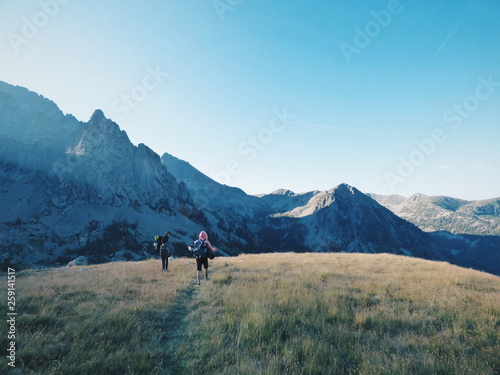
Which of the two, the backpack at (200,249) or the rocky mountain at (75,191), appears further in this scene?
the rocky mountain at (75,191)

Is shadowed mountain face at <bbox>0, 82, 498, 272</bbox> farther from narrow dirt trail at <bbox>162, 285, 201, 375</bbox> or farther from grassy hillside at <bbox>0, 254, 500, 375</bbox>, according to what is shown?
grassy hillside at <bbox>0, 254, 500, 375</bbox>

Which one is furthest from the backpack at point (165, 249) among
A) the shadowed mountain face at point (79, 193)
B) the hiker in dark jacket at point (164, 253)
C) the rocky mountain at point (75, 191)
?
the rocky mountain at point (75, 191)

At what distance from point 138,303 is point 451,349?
8.55 m

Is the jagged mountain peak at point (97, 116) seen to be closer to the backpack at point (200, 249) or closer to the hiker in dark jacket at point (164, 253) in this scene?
the hiker in dark jacket at point (164, 253)

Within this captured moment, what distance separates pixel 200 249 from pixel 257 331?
279 inches

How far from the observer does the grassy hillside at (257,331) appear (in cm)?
434

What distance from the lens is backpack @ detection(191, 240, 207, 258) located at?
39.8 ft

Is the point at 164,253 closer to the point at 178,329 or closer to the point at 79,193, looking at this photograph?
the point at 178,329

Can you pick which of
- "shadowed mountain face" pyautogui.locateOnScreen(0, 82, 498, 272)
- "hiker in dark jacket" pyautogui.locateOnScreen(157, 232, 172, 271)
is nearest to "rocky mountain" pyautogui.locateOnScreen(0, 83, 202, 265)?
"shadowed mountain face" pyautogui.locateOnScreen(0, 82, 498, 272)

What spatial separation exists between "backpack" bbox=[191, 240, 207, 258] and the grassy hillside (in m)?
2.52

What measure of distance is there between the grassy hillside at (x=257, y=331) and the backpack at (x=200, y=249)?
8.25 ft

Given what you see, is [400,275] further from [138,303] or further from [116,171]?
[116,171]

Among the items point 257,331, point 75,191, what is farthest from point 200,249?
point 75,191

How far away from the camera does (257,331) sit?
222 inches
